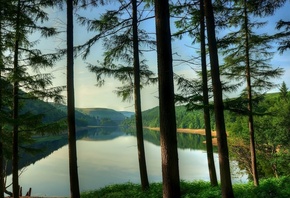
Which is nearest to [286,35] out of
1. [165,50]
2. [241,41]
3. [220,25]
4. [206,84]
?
[220,25]

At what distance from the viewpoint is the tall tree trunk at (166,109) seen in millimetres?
4246

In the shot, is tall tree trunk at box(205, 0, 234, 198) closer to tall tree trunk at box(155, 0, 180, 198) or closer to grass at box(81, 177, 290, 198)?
grass at box(81, 177, 290, 198)

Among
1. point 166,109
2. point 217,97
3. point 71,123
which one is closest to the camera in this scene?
point 166,109

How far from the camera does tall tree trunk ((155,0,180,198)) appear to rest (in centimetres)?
425

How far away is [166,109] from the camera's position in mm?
4316

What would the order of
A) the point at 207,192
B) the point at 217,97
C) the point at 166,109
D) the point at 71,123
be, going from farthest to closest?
the point at 207,192 → the point at 71,123 → the point at 217,97 → the point at 166,109

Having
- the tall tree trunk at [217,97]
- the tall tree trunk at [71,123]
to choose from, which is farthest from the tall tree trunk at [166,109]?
the tall tree trunk at [71,123]

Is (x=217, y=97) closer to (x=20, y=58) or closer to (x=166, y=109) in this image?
(x=166, y=109)

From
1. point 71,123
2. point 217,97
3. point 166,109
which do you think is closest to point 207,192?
point 217,97

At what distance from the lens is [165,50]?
173 inches

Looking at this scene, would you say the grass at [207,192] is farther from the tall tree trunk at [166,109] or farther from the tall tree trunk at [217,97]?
the tall tree trunk at [166,109]

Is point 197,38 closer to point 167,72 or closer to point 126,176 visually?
point 167,72

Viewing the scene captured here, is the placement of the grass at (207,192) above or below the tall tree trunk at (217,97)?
below

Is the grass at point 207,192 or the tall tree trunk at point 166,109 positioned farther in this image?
the grass at point 207,192
